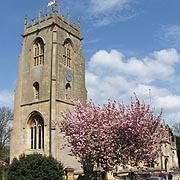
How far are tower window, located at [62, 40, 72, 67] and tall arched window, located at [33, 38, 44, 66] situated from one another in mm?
2802

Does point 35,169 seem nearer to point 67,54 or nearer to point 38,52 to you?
Answer: point 38,52

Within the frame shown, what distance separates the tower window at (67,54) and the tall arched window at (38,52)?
2802mm

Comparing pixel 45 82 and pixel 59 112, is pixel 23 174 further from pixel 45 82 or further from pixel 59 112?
pixel 45 82

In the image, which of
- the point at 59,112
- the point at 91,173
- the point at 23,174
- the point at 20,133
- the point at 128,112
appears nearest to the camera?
the point at 128,112

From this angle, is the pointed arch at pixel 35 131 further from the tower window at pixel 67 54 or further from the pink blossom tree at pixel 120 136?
the pink blossom tree at pixel 120 136

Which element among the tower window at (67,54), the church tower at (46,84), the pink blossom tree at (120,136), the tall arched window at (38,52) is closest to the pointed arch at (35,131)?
the church tower at (46,84)

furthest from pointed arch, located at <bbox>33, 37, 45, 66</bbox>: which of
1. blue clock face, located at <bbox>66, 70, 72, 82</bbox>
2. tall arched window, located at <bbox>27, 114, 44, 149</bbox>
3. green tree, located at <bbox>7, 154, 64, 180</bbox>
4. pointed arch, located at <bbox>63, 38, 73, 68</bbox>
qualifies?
green tree, located at <bbox>7, 154, 64, 180</bbox>

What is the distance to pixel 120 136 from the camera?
18.0 m

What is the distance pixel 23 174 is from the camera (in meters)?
19.6

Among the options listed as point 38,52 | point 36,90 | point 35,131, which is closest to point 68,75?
point 36,90

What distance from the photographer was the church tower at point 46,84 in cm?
3080

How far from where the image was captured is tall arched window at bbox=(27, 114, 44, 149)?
3148cm

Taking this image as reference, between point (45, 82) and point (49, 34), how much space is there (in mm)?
6017

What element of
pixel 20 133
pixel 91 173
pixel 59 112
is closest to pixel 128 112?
pixel 91 173
